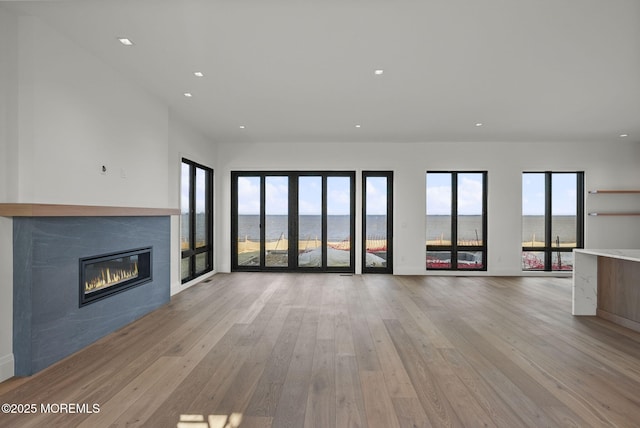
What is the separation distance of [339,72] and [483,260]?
5.30 metres

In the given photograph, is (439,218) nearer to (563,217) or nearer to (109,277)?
(563,217)

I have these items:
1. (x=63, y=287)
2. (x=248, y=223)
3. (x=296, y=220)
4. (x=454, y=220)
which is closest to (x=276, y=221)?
(x=296, y=220)

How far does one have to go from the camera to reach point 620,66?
10.7ft

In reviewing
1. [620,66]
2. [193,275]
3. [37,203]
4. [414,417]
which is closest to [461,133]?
[620,66]

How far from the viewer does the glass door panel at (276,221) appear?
6730mm

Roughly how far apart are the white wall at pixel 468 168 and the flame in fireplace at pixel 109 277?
2964 mm

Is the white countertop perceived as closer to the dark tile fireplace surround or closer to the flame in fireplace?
the dark tile fireplace surround

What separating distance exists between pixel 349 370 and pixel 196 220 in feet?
14.1

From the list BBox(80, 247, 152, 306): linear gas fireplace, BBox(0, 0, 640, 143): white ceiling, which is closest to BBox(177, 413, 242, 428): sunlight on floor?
BBox(80, 247, 152, 306): linear gas fireplace

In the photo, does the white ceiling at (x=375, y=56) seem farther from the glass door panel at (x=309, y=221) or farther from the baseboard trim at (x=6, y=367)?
the baseboard trim at (x=6, y=367)

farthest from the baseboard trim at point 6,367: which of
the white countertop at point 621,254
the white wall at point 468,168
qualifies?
the white countertop at point 621,254

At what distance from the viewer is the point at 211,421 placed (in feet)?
6.10

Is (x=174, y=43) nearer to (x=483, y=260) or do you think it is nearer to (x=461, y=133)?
(x=461, y=133)

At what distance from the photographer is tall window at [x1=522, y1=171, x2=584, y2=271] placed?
6578 mm
